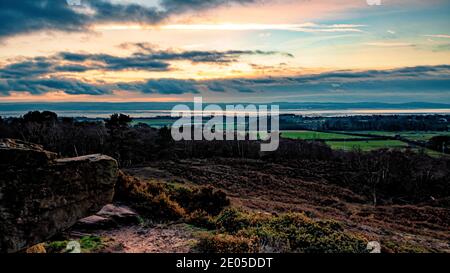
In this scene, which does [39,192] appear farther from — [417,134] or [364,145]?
[417,134]

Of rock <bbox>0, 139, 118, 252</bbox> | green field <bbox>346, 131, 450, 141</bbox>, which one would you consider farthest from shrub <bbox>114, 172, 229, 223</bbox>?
green field <bbox>346, 131, 450, 141</bbox>

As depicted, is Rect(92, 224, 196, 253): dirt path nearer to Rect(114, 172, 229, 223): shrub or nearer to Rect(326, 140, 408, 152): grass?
Rect(114, 172, 229, 223): shrub

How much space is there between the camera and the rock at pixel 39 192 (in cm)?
712

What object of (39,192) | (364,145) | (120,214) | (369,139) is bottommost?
(364,145)

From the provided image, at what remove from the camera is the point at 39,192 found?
24.2 feet

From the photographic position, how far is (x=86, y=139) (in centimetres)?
5378

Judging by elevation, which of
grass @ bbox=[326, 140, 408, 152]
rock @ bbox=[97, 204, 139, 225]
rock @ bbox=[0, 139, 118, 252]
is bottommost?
grass @ bbox=[326, 140, 408, 152]

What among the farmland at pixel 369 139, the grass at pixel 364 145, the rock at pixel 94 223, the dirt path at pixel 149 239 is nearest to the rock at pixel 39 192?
the dirt path at pixel 149 239

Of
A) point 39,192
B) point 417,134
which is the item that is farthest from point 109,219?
point 417,134

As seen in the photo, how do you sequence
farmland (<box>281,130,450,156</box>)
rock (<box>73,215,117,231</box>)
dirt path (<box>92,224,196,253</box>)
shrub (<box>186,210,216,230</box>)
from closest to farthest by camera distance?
dirt path (<box>92,224,196,253</box>), rock (<box>73,215,117,231</box>), shrub (<box>186,210,216,230</box>), farmland (<box>281,130,450,156</box>)

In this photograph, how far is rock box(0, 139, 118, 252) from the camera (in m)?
7.12

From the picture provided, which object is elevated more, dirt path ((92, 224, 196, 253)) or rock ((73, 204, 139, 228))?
rock ((73, 204, 139, 228))
